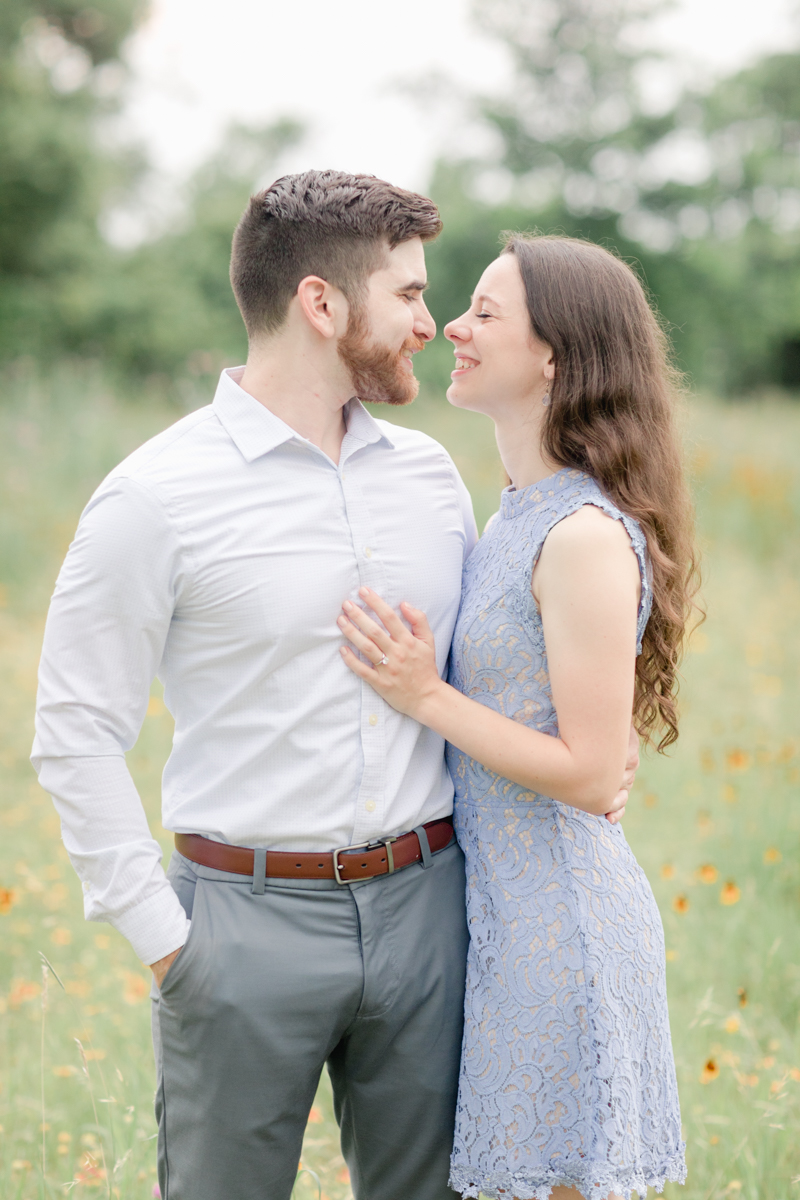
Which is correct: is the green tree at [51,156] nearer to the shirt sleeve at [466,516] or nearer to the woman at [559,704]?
the shirt sleeve at [466,516]

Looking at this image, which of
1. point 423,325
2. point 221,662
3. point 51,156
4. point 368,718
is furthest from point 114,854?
point 51,156

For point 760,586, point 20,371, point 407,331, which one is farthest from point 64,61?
point 407,331

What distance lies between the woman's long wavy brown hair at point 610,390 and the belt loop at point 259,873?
94 centimetres

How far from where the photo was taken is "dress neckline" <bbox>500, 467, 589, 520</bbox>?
84.2 inches

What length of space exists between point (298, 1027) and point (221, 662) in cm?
69

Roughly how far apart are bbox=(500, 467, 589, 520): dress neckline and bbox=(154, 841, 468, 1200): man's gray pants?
757 mm

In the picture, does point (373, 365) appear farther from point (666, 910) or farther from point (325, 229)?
point (666, 910)

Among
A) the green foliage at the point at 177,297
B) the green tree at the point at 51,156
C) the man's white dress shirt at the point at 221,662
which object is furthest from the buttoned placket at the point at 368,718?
the green foliage at the point at 177,297

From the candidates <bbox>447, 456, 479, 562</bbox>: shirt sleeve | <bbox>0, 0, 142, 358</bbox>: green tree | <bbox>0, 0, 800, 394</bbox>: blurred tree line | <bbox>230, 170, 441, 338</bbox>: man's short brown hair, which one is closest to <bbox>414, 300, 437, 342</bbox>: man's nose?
<bbox>230, 170, 441, 338</bbox>: man's short brown hair

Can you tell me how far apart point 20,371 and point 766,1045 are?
34.1 feet

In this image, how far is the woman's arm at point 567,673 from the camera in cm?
194

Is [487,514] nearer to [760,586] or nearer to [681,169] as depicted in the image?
[760,586]

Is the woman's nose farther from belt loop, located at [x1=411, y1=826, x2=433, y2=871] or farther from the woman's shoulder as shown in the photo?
belt loop, located at [x1=411, y1=826, x2=433, y2=871]

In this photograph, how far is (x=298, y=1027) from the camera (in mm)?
1953
